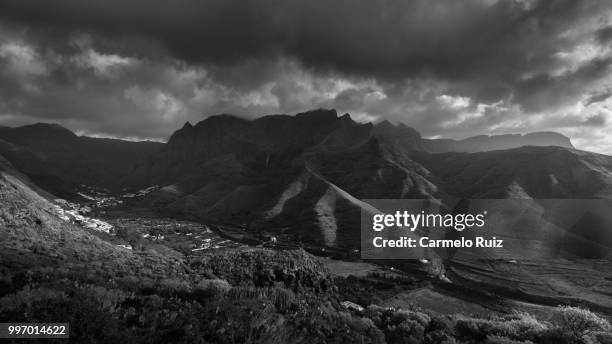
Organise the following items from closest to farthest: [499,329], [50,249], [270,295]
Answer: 1. [270,295]
2. [499,329]
3. [50,249]

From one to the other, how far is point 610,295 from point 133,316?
595 ft

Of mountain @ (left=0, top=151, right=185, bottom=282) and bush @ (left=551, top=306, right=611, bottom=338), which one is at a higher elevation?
mountain @ (left=0, top=151, right=185, bottom=282)

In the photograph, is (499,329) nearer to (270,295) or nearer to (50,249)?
→ (270,295)

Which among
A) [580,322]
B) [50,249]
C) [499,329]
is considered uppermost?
[50,249]

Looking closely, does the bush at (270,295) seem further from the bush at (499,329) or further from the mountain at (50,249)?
the bush at (499,329)

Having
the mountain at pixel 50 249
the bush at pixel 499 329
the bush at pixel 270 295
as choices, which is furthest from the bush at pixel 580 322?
the mountain at pixel 50 249

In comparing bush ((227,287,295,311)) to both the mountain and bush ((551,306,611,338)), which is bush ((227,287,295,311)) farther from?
bush ((551,306,611,338))

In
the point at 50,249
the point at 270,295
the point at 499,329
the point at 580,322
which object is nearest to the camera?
the point at 270,295

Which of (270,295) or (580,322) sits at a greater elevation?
(270,295)

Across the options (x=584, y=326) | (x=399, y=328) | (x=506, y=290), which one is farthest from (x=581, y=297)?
(x=399, y=328)

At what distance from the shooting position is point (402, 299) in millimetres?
114438

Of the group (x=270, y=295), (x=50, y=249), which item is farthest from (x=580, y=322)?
(x=50, y=249)

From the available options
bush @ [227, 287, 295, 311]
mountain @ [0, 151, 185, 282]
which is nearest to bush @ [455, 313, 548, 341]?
bush @ [227, 287, 295, 311]

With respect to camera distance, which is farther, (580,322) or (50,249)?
(50,249)
